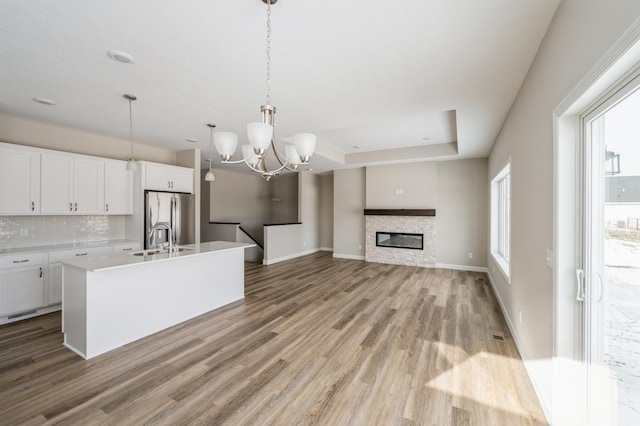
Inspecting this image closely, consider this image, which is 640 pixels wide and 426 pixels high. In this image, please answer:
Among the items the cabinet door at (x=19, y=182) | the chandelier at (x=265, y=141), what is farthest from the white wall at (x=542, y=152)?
the cabinet door at (x=19, y=182)

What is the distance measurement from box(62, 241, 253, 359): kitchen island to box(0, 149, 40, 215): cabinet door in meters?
Answer: 1.66

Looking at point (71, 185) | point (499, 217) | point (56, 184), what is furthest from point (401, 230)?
point (56, 184)

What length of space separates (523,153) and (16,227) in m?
6.42

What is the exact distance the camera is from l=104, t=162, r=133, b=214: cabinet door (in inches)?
182

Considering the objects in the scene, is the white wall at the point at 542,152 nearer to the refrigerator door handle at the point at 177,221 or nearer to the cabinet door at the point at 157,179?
the refrigerator door handle at the point at 177,221

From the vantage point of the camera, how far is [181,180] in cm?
548

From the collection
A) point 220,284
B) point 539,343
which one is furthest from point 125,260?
point 539,343

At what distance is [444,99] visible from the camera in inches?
126

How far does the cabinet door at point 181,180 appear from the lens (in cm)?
534

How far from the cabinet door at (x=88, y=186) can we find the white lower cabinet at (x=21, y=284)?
933mm

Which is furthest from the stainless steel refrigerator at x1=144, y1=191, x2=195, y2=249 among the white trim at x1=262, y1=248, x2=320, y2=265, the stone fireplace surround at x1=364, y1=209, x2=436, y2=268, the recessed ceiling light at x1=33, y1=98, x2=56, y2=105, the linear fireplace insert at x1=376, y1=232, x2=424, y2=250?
the linear fireplace insert at x1=376, y1=232, x2=424, y2=250

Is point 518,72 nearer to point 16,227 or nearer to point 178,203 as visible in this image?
point 178,203

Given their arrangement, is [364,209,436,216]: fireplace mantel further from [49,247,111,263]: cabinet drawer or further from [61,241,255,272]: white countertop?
[49,247,111,263]: cabinet drawer

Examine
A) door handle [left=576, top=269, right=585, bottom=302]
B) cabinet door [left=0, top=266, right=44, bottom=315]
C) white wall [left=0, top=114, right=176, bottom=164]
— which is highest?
white wall [left=0, top=114, right=176, bottom=164]
